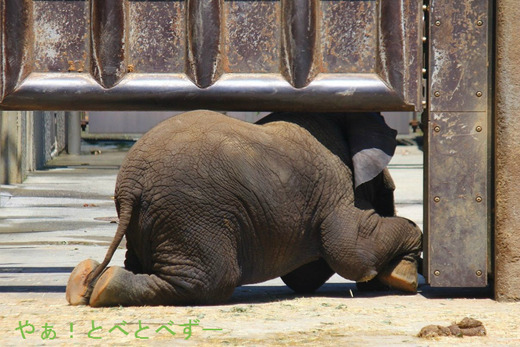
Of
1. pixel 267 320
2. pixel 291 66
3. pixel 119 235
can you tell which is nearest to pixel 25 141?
pixel 291 66

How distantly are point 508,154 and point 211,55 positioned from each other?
1.95 m

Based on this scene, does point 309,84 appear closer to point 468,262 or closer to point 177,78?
point 177,78

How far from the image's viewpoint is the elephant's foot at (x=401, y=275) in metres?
6.66

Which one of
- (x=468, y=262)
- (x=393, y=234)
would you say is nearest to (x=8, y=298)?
(x=393, y=234)

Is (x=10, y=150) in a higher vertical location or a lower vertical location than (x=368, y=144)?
lower

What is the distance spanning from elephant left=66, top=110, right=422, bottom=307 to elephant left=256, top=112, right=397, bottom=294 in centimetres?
9

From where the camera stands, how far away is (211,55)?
6465 millimetres

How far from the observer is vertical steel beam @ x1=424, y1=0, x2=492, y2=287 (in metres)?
6.52

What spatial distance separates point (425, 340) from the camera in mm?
5078

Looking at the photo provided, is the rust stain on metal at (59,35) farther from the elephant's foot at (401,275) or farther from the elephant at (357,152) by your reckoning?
the elephant's foot at (401,275)

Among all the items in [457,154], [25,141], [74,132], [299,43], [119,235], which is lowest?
[74,132]

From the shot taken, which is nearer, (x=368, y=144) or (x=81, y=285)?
(x=81, y=285)

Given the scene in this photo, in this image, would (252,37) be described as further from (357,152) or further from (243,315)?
(243,315)

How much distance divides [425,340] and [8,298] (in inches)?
109
